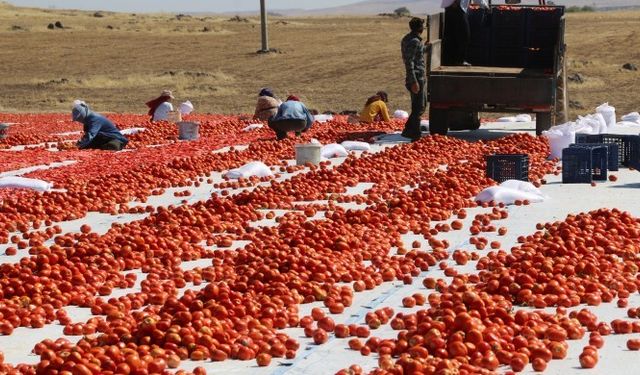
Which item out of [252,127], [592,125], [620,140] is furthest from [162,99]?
[620,140]

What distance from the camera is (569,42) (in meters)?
47.6

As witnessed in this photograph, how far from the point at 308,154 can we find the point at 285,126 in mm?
2966

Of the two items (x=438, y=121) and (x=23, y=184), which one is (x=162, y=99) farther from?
(x=23, y=184)

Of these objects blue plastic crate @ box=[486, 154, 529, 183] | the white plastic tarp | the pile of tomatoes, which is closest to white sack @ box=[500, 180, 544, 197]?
the white plastic tarp

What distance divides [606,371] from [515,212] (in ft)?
18.4

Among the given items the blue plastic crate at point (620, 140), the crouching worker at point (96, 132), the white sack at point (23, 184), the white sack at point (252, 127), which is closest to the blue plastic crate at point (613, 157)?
the blue plastic crate at point (620, 140)

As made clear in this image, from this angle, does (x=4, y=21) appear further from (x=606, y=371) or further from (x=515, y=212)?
(x=606, y=371)

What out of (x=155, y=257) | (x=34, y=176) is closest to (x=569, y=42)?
(x=34, y=176)

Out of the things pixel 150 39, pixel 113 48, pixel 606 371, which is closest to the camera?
pixel 606 371

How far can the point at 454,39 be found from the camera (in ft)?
69.1

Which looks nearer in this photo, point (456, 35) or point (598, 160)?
point (598, 160)

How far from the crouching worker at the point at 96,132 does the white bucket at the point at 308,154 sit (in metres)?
3.74

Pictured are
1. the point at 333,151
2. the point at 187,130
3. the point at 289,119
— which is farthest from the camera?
the point at 187,130

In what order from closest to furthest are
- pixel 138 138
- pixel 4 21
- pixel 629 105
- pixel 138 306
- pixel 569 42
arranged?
pixel 138 306
pixel 138 138
pixel 629 105
pixel 569 42
pixel 4 21
